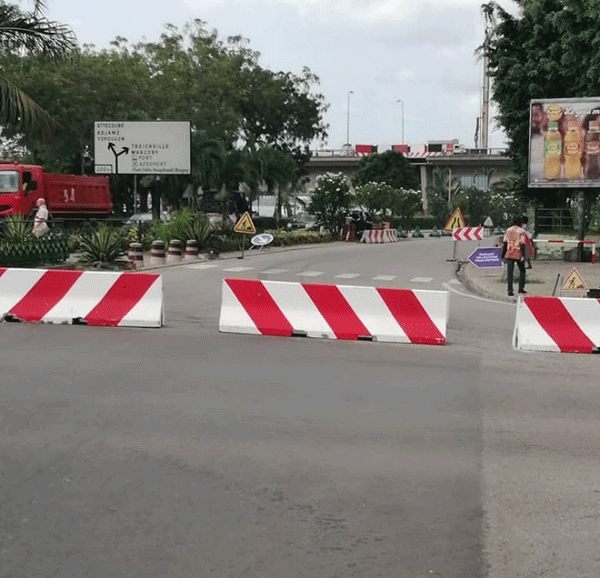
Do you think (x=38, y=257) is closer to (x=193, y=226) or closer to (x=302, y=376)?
(x=193, y=226)

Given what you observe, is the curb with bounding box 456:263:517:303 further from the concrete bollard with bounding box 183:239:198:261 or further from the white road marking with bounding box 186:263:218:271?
the concrete bollard with bounding box 183:239:198:261

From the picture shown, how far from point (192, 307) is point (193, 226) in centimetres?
1669

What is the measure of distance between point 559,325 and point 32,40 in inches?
589

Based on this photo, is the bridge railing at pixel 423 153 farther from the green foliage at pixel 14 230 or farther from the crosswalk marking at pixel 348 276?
the green foliage at pixel 14 230

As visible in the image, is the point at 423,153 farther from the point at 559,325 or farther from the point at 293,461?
the point at 293,461

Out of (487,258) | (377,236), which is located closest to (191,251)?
(487,258)

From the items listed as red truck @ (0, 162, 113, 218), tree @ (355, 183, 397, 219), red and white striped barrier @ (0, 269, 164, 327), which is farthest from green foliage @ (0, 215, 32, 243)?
tree @ (355, 183, 397, 219)

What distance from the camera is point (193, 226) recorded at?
1252 inches

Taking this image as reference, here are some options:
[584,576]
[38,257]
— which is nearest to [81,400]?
[584,576]

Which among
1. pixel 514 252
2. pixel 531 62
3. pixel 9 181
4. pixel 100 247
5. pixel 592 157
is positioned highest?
pixel 531 62

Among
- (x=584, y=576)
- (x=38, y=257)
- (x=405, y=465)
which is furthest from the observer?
(x=38, y=257)

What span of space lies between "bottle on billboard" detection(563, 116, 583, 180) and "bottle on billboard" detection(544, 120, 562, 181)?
0.21 m

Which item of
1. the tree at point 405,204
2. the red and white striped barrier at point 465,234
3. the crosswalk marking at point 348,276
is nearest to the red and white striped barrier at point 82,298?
the crosswalk marking at point 348,276

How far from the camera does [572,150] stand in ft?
86.2
